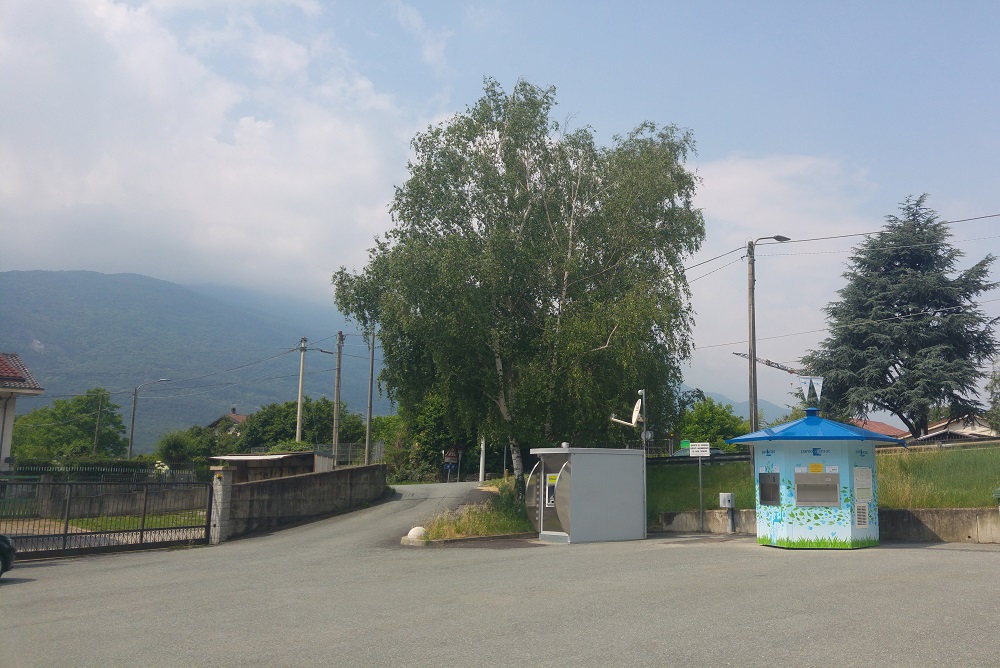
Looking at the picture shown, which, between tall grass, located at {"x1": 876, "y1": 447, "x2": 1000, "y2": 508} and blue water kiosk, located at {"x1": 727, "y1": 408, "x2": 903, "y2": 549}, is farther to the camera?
tall grass, located at {"x1": 876, "y1": 447, "x2": 1000, "y2": 508}

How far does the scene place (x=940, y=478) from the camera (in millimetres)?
21359

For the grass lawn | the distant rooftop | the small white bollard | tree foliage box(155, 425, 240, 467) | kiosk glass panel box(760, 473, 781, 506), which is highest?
the distant rooftop

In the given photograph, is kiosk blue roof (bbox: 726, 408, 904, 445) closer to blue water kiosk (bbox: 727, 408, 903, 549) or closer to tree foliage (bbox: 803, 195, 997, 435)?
blue water kiosk (bbox: 727, 408, 903, 549)

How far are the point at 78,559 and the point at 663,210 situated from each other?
20.4m

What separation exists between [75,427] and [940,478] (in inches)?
3875

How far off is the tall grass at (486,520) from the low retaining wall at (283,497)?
587 cm

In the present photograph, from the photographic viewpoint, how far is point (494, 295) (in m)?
25.8

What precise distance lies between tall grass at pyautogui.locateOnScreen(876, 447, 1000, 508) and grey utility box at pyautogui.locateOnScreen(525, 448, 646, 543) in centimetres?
624

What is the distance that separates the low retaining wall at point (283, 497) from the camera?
76.6ft

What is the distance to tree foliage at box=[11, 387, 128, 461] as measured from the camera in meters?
91.7

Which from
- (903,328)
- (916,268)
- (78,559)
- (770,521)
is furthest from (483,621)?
(916,268)

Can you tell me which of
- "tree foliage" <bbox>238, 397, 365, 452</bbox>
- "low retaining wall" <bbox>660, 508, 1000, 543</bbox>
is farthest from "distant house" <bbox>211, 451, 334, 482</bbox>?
"tree foliage" <bbox>238, 397, 365, 452</bbox>

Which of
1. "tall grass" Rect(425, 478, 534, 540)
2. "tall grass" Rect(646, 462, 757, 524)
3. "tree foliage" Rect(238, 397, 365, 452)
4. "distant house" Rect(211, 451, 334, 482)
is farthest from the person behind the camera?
"tree foliage" Rect(238, 397, 365, 452)

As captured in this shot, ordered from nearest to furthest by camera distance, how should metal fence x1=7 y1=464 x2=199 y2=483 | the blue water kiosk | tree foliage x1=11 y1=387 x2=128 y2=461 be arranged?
the blue water kiosk
metal fence x1=7 y1=464 x2=199 y2=483
tree foliage x1=11 y1=387 x2=128 y2=461
